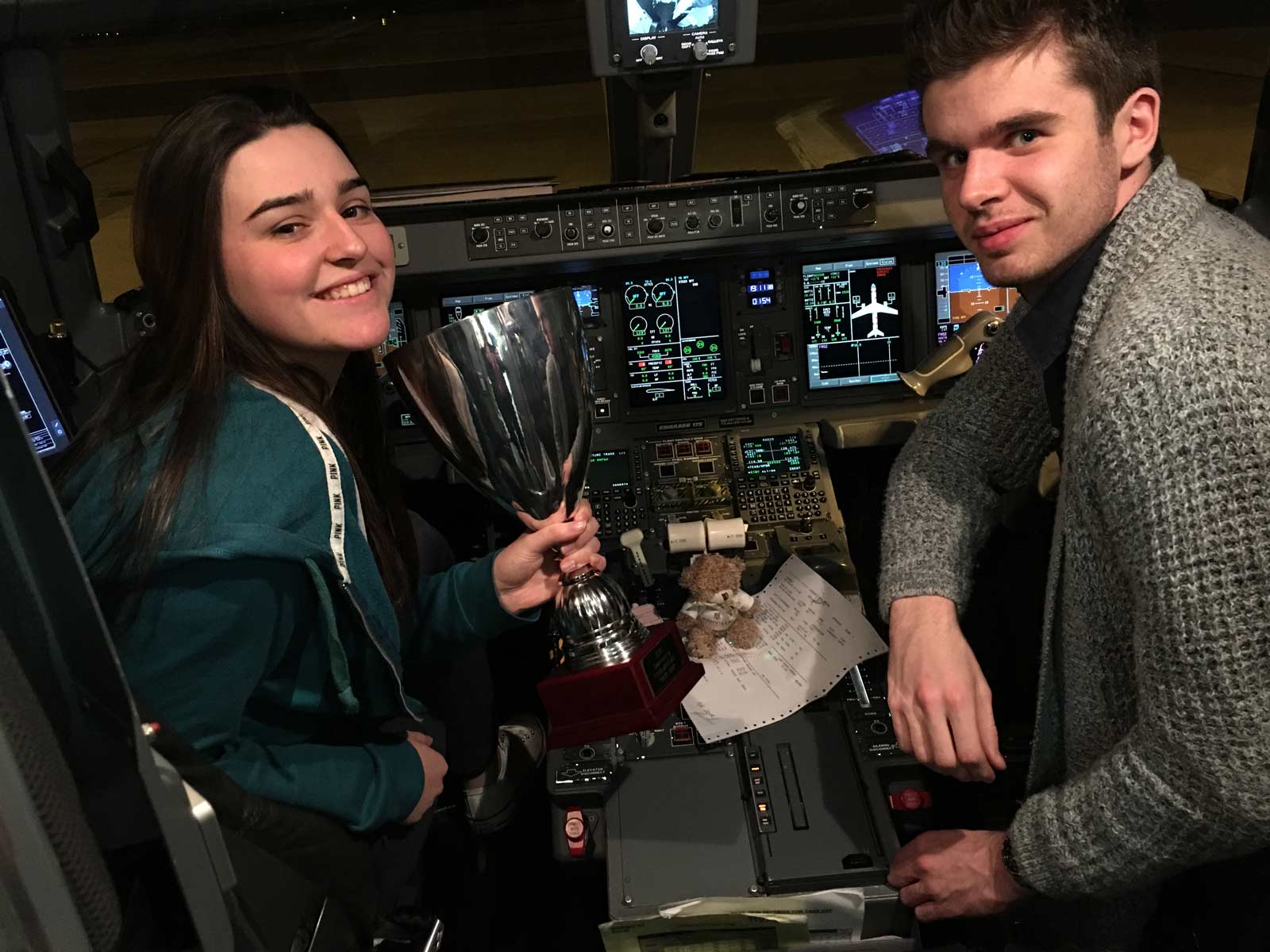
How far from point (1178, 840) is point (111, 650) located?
992mm

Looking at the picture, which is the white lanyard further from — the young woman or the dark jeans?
the dark jeans

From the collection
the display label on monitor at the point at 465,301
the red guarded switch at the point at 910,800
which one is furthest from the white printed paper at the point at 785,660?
the display label on monitor at the point at 465,301

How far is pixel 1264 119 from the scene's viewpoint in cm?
186

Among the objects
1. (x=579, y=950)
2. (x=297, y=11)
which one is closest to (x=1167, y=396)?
(x=579, y=950)

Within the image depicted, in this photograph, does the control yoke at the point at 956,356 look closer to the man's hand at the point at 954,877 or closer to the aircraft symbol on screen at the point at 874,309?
the aircraft symbol on screen at the point at 874,309

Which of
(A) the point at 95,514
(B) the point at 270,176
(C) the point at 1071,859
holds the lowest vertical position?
(C) the point at 1071,859

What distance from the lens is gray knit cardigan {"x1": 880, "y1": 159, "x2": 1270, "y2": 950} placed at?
87 centimetres

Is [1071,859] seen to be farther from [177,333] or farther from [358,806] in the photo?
[177,333]

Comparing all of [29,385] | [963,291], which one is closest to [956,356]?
[963,291]

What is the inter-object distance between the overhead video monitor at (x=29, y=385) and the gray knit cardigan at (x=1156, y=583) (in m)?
1.75

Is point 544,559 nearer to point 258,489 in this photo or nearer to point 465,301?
point 258,489

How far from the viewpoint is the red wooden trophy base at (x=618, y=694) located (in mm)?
1237

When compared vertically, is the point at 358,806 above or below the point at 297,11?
below

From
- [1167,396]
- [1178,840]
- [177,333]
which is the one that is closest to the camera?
[1167,396]
